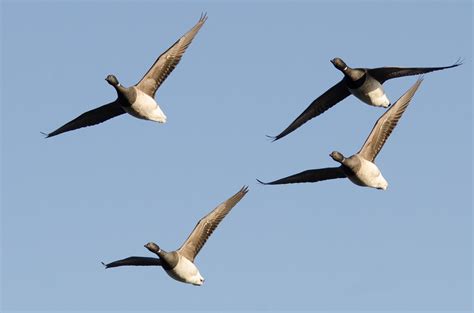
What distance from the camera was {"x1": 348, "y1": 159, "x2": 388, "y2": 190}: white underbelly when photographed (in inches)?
1796

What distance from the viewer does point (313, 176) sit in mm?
47844

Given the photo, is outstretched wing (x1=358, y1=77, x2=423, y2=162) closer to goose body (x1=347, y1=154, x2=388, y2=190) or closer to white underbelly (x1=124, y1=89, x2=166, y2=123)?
goose body (x1=347, y1=154, x2=388, y2=190)

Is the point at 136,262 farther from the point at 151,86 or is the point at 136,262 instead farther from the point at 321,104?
the point at 321,104

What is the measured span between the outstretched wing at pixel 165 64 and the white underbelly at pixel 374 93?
573 centimetres

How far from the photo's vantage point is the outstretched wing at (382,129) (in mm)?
46375

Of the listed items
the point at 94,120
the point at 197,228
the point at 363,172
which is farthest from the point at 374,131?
the point at 94,120

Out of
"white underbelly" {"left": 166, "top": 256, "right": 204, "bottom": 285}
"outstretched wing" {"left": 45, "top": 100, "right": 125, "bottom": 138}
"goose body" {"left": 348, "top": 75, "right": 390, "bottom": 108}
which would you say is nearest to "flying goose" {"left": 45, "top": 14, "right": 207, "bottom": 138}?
"outstretched wing" {"left": 45, "top": 100, "right": 125, "bottom": 138}

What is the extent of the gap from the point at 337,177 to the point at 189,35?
265 inches

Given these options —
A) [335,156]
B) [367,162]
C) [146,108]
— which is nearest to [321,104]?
[367,162]

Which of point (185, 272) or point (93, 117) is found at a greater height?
point (93, 117)

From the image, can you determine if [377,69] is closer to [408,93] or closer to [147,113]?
[408,93]

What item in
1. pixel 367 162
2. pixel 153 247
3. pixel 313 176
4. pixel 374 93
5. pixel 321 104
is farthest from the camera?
pixel 321 104

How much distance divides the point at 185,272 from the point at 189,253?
2.75 feet

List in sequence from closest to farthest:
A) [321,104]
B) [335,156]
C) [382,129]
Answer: [335,156] → [382,129] → [321,104]
